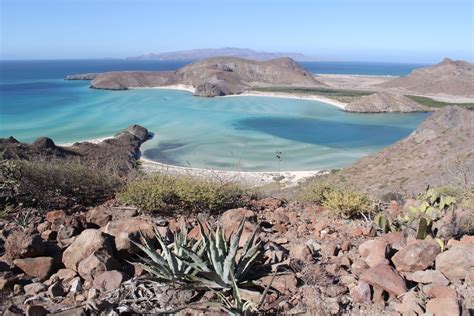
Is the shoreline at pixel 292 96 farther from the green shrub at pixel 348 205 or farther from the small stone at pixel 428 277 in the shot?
the small stone at pixel 428 277

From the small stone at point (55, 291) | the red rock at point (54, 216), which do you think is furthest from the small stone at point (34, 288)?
the red rock at point (54, 216)

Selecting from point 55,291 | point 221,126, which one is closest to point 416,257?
point 55,291

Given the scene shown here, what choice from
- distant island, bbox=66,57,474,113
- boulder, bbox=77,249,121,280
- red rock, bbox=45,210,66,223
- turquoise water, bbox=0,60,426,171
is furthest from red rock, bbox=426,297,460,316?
distant island, bbox=66,57,474,113

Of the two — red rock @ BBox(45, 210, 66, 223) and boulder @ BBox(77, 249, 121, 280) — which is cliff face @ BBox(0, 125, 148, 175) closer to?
red rock @ BBox(45, 210, 66, 223)

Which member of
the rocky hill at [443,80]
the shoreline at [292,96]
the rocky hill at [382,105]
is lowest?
the rocky hill at [382,105]

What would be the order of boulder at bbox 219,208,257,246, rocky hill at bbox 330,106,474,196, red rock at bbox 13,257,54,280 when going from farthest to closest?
rocky hill at bbox 330,106,474,196, boulder at bbox 219,208,257,246, red rock at bbox 13,257,54,280

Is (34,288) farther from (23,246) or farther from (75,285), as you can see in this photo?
(23,246)
